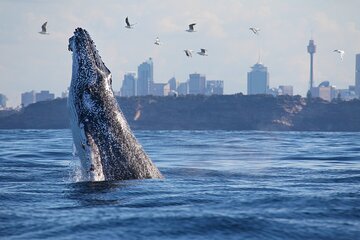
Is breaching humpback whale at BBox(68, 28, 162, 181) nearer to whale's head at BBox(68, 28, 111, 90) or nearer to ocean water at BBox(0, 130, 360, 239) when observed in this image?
whale's head at BBox(68, 28, 111, 90)

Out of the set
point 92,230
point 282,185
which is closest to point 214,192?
point 282,185

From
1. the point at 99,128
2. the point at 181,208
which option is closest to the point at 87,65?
the point at 99,128

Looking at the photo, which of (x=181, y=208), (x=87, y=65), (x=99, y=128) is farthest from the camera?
(x=87, y=65)

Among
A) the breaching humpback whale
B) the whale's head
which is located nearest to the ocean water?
the breaching humpback whale

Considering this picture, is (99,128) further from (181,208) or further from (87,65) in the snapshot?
(181,208)

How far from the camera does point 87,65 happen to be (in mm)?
11977

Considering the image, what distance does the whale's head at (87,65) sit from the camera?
11922 mm

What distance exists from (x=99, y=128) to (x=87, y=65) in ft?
3.36

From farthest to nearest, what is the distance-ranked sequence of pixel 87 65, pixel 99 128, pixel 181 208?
1. pixel 87 65
2. pixel 99 128
3. pixel 181 208

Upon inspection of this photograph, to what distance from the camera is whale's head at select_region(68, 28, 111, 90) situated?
1192 centimetres

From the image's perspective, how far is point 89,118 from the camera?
38.4 feet

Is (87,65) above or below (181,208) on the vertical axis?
above

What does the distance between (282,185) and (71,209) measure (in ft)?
14.0

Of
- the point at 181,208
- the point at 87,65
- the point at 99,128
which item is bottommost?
the point at 181,208
